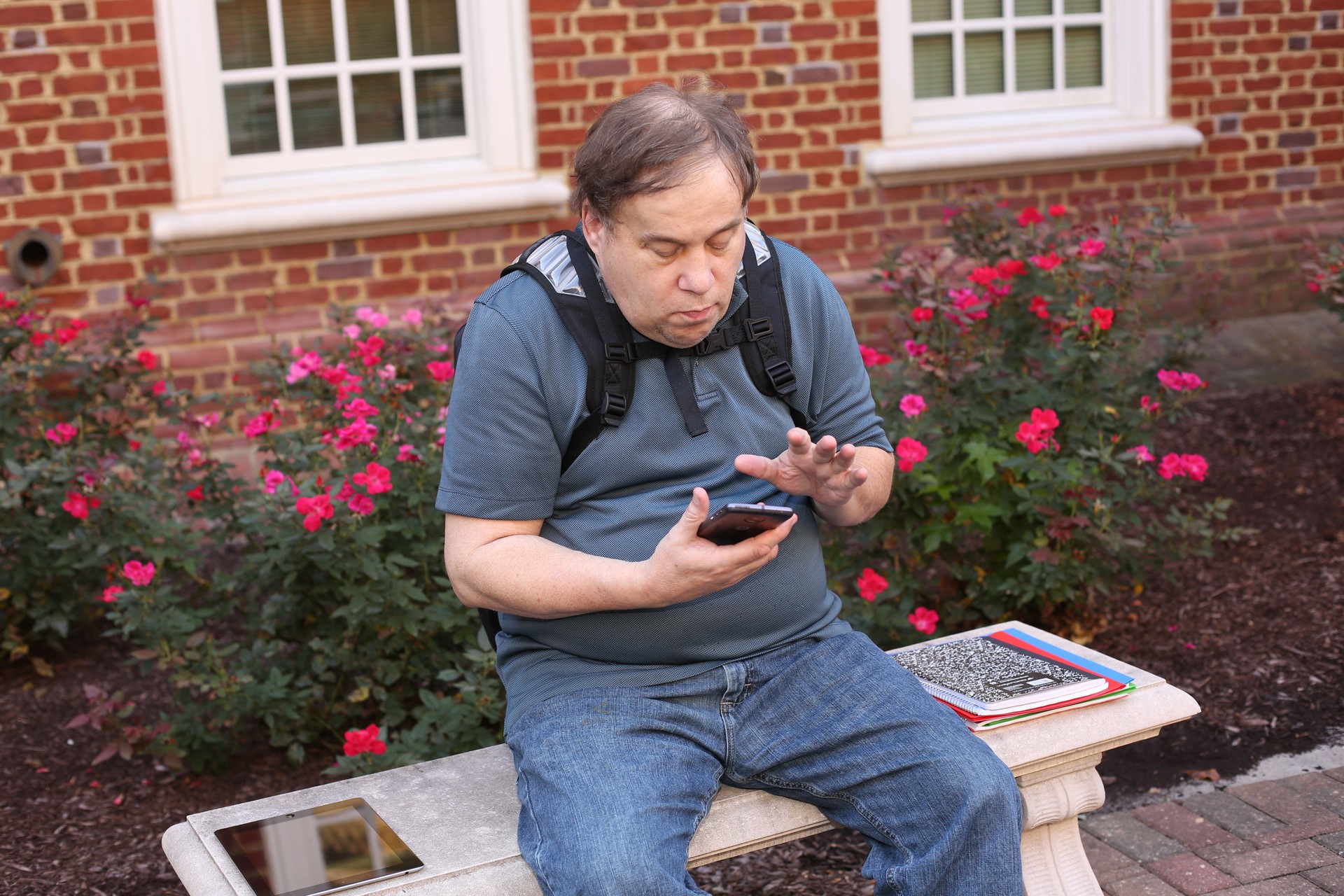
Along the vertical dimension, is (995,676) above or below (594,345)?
below

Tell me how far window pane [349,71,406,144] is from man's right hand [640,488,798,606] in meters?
4.43

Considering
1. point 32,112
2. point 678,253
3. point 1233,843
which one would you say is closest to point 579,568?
point 678,253

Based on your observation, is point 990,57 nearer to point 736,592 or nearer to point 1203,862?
point 1203,862

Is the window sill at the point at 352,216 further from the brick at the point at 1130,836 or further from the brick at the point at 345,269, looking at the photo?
the brick at the point at 1130,836

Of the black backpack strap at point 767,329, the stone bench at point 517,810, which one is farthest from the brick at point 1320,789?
the black backpack strap at point 767,329

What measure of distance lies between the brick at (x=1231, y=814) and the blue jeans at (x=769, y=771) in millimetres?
1167

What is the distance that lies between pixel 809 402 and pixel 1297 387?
16.3 feet

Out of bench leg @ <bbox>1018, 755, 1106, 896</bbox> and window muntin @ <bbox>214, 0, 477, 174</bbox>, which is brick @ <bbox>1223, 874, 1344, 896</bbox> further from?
window muntin @ <bbox>214, 0, 477, 174</bbox>

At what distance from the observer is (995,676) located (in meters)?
2.59

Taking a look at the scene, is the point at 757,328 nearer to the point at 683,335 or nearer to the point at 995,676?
the point at 683,335

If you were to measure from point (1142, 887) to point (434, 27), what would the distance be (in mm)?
4700

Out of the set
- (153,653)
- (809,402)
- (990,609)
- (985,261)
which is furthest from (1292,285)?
(153,653)

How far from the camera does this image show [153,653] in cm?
337

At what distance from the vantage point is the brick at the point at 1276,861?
2.90 meters
